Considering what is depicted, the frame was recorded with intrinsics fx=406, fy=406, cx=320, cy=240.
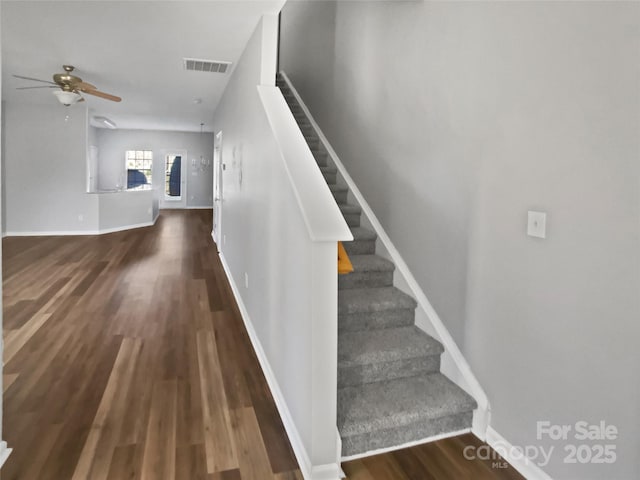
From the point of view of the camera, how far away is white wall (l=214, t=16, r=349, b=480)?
1.88 m

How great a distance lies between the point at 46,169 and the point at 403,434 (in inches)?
358

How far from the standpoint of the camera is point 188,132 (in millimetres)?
13922

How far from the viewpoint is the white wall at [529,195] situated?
5.12 feet

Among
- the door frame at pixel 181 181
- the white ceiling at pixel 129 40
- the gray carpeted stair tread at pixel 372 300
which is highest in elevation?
the white ceiling at pixel 129 40

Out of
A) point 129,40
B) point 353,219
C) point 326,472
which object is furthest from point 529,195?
point 129,40

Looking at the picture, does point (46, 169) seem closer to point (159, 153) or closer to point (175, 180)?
point (159, 153)

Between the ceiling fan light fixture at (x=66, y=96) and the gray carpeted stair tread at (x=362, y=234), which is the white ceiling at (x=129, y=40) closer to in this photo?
the ceiling fan light fixture at (x=66, y=96)

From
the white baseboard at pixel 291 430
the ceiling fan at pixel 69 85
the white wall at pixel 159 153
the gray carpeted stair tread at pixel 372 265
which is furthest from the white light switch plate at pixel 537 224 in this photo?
the white wall at pixel 159 153

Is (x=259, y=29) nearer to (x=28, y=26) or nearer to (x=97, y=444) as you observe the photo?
(x=28, y=26)

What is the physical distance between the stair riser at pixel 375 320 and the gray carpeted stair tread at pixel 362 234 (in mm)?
797

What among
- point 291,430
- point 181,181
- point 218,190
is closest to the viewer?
point 291,430

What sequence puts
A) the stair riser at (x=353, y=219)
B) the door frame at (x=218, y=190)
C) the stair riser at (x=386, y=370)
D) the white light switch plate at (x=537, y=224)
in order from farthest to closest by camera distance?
the door frame at (x=218, y=190)
the stair riser at (x=353, y=219)
the stair riser at (x=386, y=370)
the white light switch plate at (x=537, y=224)

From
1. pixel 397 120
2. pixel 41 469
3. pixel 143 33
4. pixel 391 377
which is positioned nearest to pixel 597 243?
pixel 391 377

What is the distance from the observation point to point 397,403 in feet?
7.59
